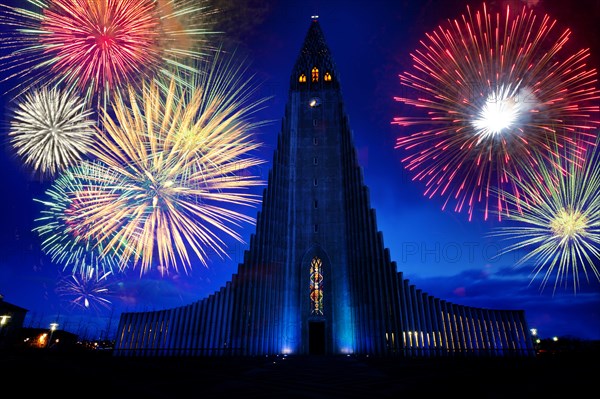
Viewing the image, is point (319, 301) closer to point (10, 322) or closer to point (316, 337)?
point (316, 337)

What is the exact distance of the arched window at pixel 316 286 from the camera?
1166 inches

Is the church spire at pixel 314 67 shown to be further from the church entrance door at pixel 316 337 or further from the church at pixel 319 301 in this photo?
the church entrance door at pixel 316 337

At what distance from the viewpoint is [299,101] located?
126ft

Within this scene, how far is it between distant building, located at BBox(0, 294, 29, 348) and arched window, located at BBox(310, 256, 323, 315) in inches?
1651

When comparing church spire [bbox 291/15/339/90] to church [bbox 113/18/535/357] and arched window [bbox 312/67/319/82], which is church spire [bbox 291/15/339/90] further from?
church [bbox 113/18/535/357]

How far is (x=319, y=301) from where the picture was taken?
97.8ft

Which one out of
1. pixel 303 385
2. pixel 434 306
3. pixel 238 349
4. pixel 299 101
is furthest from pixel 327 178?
pixel 303 385

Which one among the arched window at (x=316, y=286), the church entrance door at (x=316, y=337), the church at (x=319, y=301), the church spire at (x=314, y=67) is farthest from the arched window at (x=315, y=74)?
the church entrance door at (x=316, y=337)

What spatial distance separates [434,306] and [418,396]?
68.2ft

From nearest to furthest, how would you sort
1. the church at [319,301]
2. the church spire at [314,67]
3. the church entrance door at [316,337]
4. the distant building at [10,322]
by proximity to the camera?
the church at [319,301]
the church entrance door at [316,337]
the church spire at [314,67]
the distant building at [10,322]

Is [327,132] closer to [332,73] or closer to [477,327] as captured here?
[332,73]

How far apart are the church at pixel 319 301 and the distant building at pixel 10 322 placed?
24656mm

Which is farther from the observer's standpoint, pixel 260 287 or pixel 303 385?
pixel 260 287

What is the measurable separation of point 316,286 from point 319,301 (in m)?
1.46
